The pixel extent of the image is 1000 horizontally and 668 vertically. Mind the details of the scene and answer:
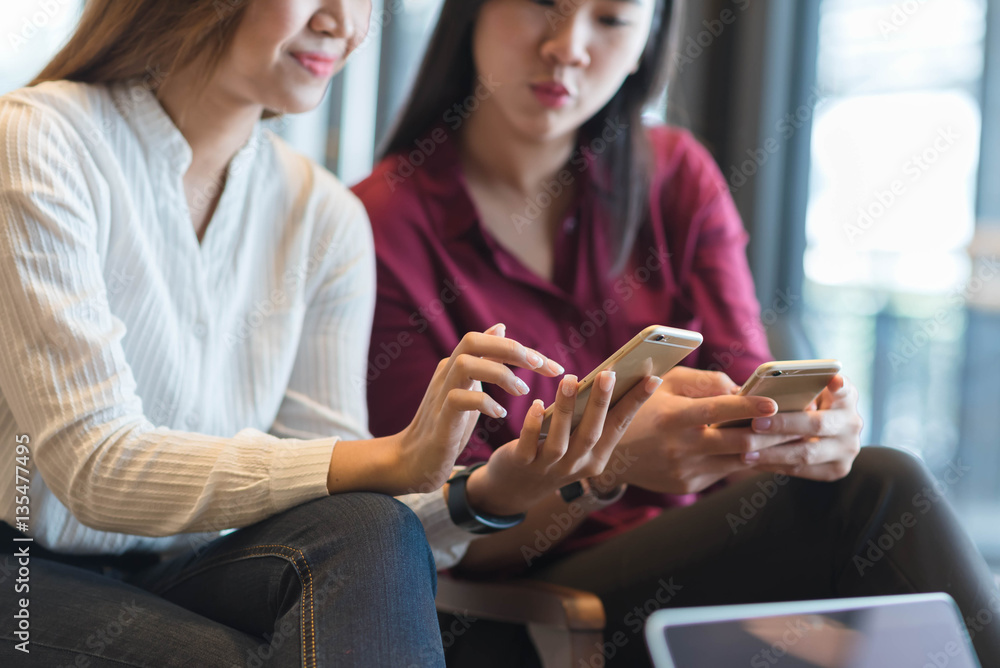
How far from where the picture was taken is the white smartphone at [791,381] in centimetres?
95

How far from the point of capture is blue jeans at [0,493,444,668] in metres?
0.79

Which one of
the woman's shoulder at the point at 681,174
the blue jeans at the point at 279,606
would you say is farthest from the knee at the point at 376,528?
the woman's shoulder at the point at 681,174

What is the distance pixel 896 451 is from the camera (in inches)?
45.4

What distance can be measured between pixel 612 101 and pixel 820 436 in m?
0.78

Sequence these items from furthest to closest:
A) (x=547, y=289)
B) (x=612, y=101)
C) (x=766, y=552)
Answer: (x=612, y=101) < (x=547, y=289) < (x=766, y=552)

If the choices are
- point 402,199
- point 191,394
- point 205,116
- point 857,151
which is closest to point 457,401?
point 191,394

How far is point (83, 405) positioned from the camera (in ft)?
3.04

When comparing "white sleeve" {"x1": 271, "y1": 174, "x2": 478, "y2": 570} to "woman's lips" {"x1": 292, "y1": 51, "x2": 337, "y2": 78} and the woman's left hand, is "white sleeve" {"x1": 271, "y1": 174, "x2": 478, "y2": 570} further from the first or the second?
the woman's left hand

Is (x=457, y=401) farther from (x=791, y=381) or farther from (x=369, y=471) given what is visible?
(x=791, y=381)

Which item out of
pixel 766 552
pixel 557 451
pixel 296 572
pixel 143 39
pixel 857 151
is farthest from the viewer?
pixel 857 151

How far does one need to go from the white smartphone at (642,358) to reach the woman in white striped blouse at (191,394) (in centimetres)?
2

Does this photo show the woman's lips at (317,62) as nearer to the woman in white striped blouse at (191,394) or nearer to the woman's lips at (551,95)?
the woman in white striped blouse at (191,394)

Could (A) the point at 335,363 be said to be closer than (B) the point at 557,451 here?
No

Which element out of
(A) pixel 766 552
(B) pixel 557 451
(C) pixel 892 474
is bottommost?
(A) pixel 766 552
